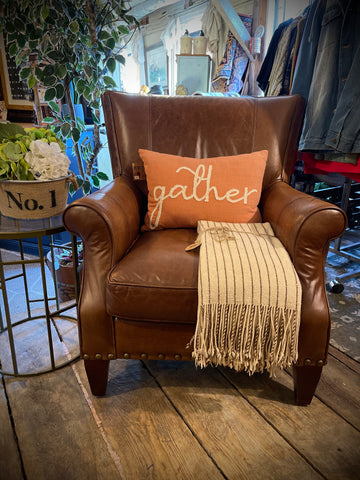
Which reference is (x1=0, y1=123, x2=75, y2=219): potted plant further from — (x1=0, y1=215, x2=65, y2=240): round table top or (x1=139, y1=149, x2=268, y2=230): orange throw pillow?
(x1=139, y1=149, x2=268, y2=230): orange throw pillow

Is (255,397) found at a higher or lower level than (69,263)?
lower

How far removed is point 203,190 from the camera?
127 centimetres

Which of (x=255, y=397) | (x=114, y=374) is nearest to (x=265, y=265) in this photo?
(x=255, y=397)

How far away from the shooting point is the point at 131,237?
122cm

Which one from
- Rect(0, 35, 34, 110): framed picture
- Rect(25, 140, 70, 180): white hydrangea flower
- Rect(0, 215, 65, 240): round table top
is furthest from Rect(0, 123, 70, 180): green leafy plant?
Rect(0, 35, 34, 110): framed picture

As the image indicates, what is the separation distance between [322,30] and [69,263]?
168cm

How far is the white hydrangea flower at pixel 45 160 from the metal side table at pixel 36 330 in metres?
0.17

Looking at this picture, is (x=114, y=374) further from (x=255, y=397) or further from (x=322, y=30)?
(x=322, y=30)

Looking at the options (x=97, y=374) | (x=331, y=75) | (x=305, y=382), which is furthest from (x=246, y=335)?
(x=331, y=75)

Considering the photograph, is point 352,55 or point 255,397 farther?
point 352,55

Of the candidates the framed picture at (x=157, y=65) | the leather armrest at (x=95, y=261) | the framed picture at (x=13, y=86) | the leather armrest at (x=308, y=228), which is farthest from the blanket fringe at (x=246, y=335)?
the framed picture at (x=157, y=65)

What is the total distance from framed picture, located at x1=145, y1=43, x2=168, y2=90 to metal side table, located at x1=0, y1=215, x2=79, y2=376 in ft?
6.67

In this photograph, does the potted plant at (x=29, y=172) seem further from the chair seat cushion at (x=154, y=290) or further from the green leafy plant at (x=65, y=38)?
the green leafy plant at (x=65, y=38)

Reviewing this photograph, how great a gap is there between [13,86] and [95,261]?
2.14m
